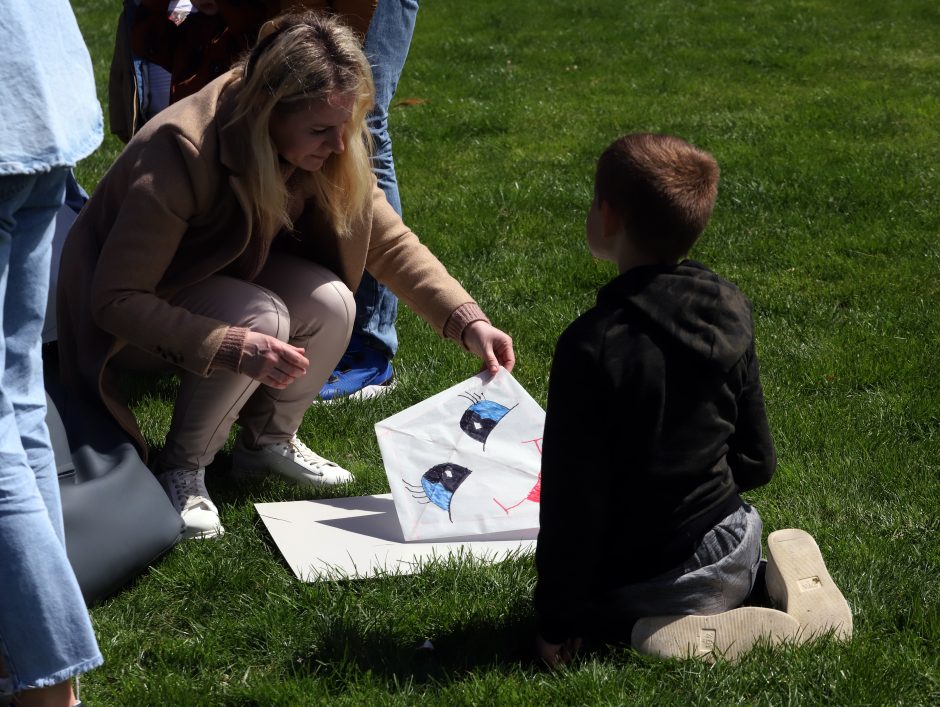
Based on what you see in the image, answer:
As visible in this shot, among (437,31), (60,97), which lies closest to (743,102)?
(437,31)

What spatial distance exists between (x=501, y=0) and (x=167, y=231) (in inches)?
359

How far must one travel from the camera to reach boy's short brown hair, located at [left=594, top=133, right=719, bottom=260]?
2.33 meters

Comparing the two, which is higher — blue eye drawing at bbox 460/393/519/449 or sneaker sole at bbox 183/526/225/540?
blue eye drawing at bbox 460/393/519/449

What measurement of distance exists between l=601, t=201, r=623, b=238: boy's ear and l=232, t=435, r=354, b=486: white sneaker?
1313mm

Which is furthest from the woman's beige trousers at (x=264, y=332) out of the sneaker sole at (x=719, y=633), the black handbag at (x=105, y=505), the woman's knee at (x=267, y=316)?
the sneaker sole at (x=719, y=633)

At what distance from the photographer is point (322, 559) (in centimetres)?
291

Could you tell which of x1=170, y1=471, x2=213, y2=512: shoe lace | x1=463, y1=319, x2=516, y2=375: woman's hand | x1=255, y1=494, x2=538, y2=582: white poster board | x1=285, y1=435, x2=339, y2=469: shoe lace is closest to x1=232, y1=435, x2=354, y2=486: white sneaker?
x1=285, y1=435, x2=339, y2=469: shoe lace

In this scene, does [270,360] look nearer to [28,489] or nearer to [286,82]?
[286,82]

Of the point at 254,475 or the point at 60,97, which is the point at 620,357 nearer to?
the point at 60,97

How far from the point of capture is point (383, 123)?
399 centimetres

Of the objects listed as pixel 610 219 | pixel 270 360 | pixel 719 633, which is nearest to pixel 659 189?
pixel 610 219

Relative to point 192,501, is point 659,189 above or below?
above

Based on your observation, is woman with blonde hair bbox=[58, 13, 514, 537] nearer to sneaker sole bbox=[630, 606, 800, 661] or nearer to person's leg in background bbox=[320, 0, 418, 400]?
person's leg in background bbox=[320, 0, 418, 400]

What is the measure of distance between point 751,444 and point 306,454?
137cm
